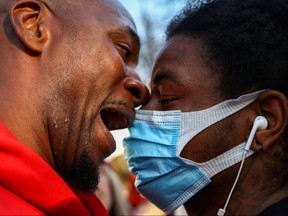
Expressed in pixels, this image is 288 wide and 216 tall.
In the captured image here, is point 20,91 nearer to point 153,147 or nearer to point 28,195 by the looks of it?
point 28,195

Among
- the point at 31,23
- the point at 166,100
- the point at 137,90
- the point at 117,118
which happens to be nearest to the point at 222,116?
the point at 166,100

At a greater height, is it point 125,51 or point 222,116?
point 125,51

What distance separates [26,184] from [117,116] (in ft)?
2.80

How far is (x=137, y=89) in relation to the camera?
2691mm

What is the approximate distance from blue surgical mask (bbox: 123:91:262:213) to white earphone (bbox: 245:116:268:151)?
48mm

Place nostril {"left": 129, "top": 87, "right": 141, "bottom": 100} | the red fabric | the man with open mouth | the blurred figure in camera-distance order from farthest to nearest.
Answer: the blurred figure < nostril {"left": 129, "top": 87, "right": 141, "bottom": 100} < the man with open mouth < the red fabric

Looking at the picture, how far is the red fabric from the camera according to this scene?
6.50ft

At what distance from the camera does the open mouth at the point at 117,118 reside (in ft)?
8.75

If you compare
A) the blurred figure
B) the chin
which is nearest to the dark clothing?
the chin

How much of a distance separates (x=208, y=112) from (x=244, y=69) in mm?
315

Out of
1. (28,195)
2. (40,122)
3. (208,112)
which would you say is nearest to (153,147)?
(208,112)

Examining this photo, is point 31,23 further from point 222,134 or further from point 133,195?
point 133,195

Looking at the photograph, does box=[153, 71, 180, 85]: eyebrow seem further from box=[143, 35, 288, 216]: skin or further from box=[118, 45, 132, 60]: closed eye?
box=[118, 45, 132, 60]: closed eye

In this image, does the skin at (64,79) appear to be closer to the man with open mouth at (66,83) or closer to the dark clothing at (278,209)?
the man with open mouth at (66,83)
